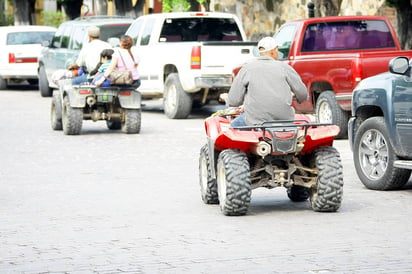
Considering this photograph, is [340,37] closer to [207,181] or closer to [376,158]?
[376,158]

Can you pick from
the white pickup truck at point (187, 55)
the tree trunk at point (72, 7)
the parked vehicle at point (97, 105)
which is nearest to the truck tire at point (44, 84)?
the white pickup truck at point (187, 55)

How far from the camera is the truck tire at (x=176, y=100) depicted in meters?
23.2

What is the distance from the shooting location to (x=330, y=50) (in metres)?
19.4

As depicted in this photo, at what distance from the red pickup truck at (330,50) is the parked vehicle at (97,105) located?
2.53 meters

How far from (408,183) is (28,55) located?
21.8 metres

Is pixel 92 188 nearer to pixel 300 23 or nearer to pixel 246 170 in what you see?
pixel 246 170

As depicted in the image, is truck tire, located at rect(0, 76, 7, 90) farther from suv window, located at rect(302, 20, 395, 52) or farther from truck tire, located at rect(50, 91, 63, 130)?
suv window, located at rect(302, 20, 395, 52)

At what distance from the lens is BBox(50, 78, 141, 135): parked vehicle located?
63.5 feet

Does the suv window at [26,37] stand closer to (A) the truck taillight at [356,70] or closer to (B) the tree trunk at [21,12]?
(A) the truck taillight at [356,70]

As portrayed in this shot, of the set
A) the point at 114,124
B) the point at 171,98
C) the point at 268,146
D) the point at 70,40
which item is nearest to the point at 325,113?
the point at 114,124

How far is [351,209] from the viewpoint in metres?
11.1

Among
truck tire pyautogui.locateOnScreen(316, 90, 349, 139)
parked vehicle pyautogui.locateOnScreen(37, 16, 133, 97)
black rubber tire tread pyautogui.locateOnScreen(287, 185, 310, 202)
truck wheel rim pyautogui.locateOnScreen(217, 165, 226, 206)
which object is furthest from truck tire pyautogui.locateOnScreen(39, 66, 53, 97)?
truck wheel rim pyautogui.locateOnScreen(217, 165, 226, 206)

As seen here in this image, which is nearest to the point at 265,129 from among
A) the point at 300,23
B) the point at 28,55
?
the point at 300,23

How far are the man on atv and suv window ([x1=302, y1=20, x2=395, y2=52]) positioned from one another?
8451 millimetres
